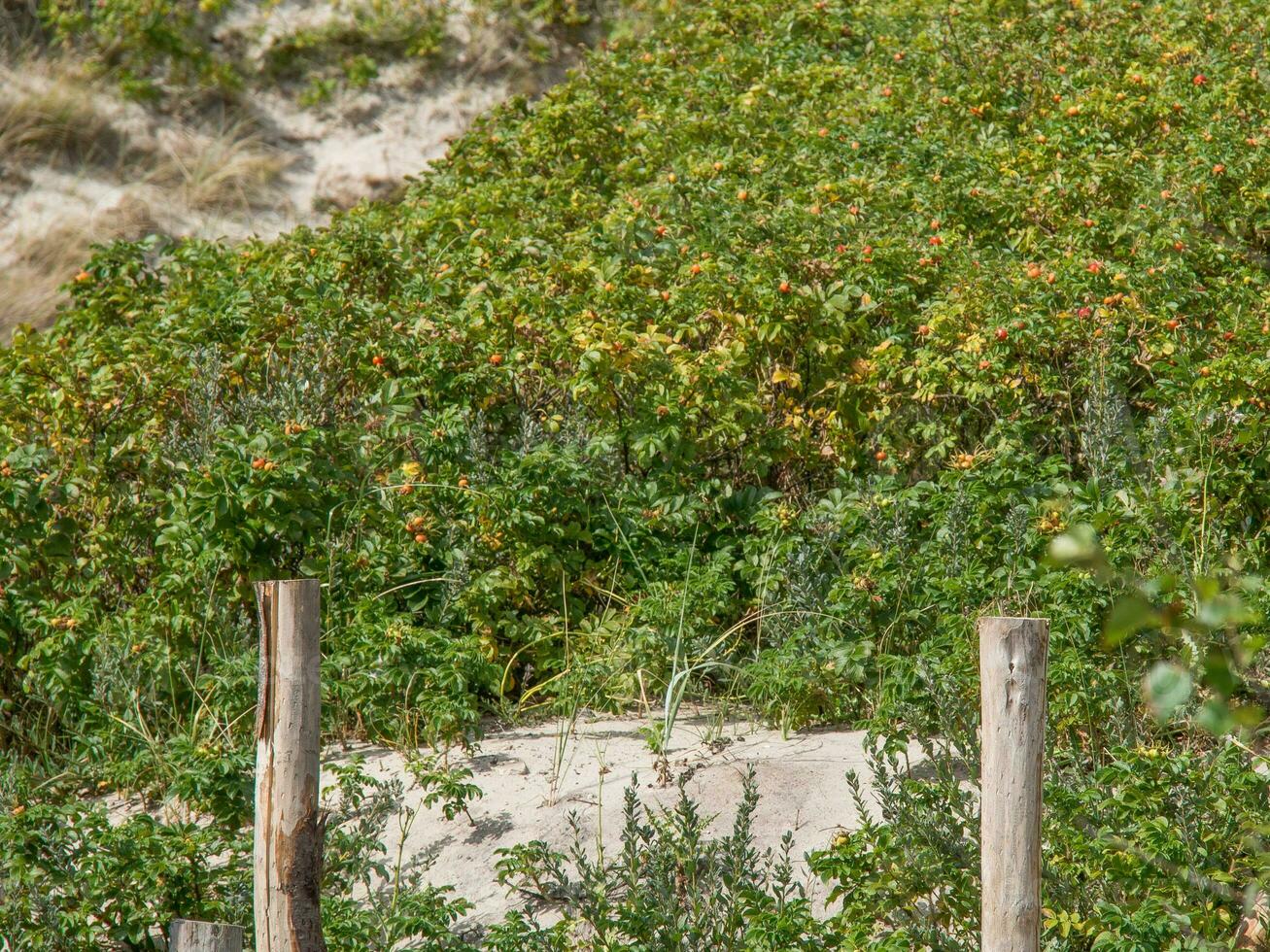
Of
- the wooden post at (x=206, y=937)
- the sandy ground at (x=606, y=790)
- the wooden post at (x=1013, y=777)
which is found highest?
the wooden post at (x=1013, y=777)

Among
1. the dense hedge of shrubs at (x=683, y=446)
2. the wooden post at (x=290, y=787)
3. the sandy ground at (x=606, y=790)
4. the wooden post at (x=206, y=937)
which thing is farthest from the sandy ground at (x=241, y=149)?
the wooden post at (x=206, y=937)

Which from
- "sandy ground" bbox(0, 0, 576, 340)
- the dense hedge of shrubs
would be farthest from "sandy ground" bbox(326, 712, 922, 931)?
"sandy ground" bbox(0, 0, 576, 340)

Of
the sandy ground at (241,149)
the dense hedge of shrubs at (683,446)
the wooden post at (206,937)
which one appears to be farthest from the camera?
the sandy ground at (241,149)

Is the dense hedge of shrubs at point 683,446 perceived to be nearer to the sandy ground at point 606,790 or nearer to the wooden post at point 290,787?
the sandy ground at point 606,790

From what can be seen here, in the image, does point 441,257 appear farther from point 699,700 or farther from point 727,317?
point 699,700

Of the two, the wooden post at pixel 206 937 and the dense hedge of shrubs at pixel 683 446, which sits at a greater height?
the dense hedge of shrubs at pixel 683 446

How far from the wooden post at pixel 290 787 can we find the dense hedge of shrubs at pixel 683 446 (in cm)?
103

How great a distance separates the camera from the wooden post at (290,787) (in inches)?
121

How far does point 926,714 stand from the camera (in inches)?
159

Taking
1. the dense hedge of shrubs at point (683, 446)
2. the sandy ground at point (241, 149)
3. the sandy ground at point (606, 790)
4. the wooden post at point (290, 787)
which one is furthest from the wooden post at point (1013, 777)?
the sandy ground at point (241, 149)

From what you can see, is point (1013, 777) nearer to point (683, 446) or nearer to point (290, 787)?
point (290, 787)

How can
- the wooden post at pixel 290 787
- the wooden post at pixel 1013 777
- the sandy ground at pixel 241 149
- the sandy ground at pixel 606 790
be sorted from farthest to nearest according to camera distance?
the sandy ground at pixel 241 149
the sandy ground at pixel 606 790
the wooden post at pixel 290 787
the wooden post at pixel 1013 777

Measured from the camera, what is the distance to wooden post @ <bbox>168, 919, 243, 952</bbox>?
2.85 metres

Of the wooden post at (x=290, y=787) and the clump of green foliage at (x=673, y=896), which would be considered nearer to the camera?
the wooden post at (x=290, y=787)
